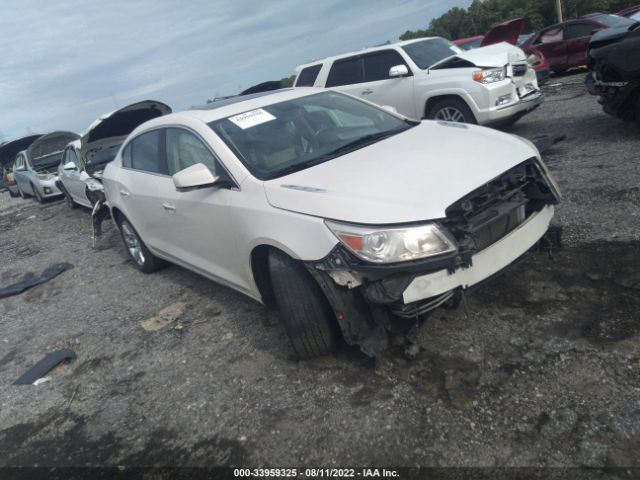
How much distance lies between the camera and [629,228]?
12.9 feet

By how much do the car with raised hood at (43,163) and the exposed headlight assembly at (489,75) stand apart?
11.1m

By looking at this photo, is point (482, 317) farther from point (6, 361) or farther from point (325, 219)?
point (6, 361)

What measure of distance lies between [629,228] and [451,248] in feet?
7.41

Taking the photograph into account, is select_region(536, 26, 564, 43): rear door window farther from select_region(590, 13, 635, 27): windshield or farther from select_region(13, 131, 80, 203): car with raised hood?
select_region(13, 131, 80, 203): car with raised hood

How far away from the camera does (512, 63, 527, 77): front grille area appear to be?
7.57m

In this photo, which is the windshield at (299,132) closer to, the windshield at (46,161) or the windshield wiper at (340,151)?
the windshield wiper at (340,151)

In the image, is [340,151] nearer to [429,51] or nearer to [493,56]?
[493,56]

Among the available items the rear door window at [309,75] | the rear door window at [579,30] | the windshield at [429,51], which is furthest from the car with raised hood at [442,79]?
the rear door window at [579,30]

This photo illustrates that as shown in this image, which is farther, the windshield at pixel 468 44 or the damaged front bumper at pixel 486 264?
the windshield at pixel 468 44

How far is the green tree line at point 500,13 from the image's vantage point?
31.9 metres

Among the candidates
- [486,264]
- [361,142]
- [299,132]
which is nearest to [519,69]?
[361,142]

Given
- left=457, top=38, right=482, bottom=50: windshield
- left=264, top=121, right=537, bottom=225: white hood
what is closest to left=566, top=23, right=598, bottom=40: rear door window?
left=457, top=38, right=482, bottom=50: windshield

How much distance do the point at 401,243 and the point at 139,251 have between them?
3.99 meters

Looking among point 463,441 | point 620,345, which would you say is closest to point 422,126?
point 620,345
